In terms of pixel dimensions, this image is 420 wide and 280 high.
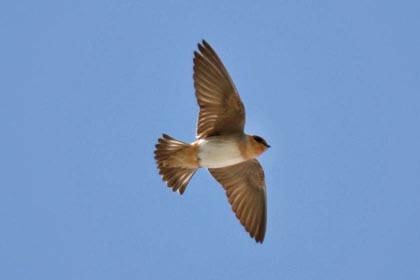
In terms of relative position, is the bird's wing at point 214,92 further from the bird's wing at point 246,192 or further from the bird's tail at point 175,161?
the bird's wing at point 246,192

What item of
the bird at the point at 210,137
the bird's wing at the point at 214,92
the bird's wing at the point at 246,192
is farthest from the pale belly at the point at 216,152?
the bird's wing at the point at 246,192

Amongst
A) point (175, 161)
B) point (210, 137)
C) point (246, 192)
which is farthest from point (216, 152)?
point (246, 192)

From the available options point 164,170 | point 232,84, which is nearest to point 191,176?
point 164,170

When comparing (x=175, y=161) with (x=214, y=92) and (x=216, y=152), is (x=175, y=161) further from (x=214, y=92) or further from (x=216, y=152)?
(x=214, y=92)

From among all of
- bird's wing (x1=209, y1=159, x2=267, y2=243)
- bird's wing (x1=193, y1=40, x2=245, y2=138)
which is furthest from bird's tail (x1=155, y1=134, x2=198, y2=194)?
bird's wing (x1=209, y1=159, x2=267, y2=243)

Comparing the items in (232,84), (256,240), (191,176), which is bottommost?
(256,240)

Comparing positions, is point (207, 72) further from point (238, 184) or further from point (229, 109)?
point (238, 184)
